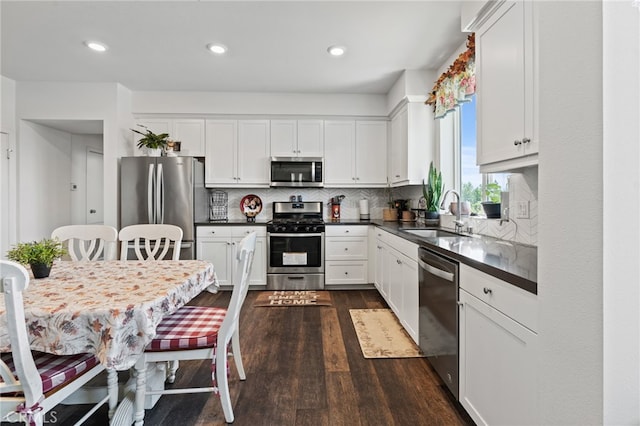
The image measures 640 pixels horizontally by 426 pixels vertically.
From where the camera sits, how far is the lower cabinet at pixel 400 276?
2.36m

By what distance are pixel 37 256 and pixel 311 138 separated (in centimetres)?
324

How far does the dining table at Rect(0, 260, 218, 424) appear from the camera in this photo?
1177 mm

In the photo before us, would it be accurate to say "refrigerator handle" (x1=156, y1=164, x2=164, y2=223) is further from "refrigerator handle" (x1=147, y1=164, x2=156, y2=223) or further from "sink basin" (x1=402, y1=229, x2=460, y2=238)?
"sink basin" (x1=402, y1=229, x2=460, y2=238)

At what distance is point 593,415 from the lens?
558mm

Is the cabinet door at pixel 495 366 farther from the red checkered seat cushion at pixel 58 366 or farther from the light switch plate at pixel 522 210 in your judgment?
the red checkered seat cushion at pixel 58 366

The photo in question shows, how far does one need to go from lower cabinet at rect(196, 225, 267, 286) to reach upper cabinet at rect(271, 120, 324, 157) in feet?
3.66

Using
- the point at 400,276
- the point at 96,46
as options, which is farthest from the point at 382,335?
the point at 96,46

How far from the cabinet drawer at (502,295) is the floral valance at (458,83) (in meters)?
1.70

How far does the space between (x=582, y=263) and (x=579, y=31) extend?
0.43m

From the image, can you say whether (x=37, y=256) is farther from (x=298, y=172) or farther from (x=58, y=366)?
(x=298, y=172)

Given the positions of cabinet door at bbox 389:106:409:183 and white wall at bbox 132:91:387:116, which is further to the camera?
white wall at bbox 132:91:387:116

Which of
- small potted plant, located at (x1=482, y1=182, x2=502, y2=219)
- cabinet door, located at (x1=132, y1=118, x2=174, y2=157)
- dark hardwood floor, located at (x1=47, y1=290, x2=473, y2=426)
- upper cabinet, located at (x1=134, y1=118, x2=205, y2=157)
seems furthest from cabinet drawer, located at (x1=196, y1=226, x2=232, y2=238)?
small potted plant, located at (x1=482, y1=182, x2=502, y2=219)

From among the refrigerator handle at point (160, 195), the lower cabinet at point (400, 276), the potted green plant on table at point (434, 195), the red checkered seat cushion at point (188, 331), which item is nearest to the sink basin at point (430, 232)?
the lower cabinet at point (400, 276)

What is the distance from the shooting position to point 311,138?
4305mm
